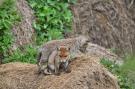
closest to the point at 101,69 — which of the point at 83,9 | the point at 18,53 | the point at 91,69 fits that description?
the point at 91,69

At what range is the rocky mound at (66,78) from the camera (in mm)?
10180

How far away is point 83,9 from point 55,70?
6086mm

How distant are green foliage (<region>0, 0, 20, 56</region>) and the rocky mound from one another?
135cm

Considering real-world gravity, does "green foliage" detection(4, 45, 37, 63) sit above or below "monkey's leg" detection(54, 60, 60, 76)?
below

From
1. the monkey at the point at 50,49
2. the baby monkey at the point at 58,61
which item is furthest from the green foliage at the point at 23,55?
the baby monkey at the point at 58,61

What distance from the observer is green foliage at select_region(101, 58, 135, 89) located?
12.6m

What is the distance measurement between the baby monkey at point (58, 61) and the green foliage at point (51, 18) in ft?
12.1

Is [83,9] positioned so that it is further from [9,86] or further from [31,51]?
[9,86]

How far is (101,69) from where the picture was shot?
35.2 feet

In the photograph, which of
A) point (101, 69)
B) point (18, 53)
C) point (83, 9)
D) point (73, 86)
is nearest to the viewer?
point (73, 86)

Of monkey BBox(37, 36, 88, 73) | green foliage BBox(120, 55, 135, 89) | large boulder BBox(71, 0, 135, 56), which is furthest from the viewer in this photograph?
large boulder BBox(71, 0, 135, 56)

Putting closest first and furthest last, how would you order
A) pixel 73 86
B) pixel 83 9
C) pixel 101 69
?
pixel 73 86 < pixel 101 69 < pixel 83 9

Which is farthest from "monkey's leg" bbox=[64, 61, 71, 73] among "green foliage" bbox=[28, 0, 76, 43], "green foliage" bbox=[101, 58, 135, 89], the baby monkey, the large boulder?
the large boulder

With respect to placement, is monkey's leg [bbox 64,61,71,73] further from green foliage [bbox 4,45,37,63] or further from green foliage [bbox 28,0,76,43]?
green foliage [bbox 28,0,76,43]
